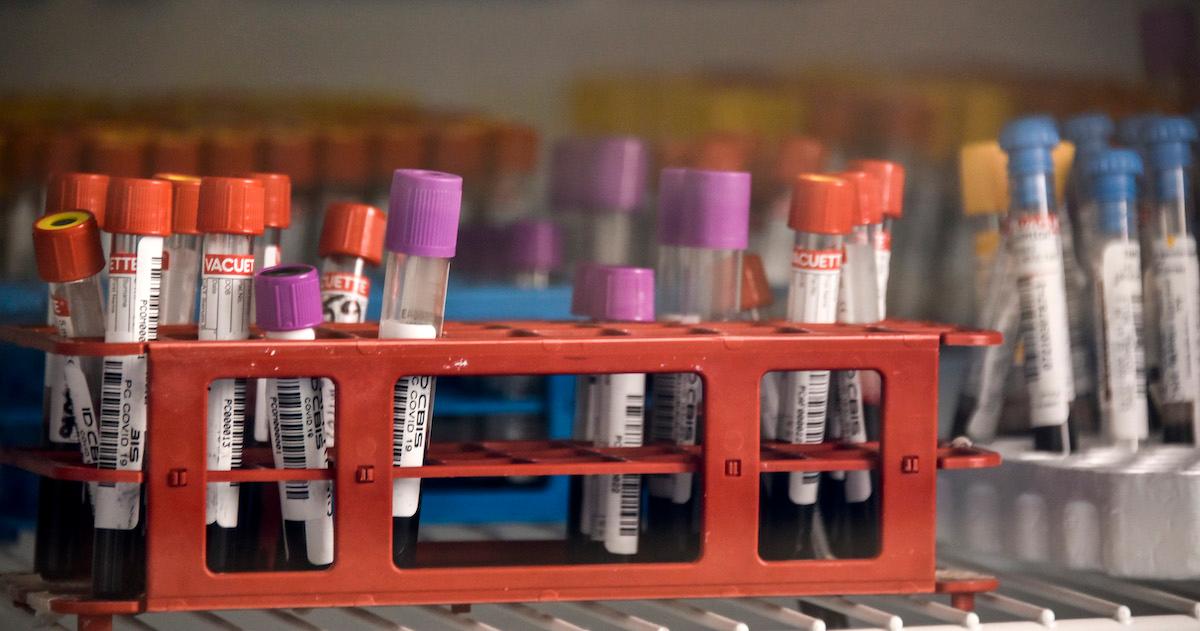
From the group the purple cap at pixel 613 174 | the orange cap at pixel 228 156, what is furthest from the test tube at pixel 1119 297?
the orange cap at pixel 228 156

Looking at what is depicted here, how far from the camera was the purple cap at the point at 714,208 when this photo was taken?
705mm

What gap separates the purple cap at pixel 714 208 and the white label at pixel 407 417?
161mm

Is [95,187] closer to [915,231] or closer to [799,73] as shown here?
[915,231]

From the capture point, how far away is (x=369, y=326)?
68 centimetres

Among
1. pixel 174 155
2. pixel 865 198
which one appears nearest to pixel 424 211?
pixel 865 198

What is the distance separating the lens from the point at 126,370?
1.96 feet

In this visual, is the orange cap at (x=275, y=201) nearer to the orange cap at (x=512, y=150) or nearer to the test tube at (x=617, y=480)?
the test tube at (x=617, y=480)

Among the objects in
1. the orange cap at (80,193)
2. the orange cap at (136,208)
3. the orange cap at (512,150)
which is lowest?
the orange cap at (136,208)

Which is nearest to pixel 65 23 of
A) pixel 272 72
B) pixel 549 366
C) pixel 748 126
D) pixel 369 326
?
pixel 272 72

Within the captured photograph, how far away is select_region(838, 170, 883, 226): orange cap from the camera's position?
2.35ft

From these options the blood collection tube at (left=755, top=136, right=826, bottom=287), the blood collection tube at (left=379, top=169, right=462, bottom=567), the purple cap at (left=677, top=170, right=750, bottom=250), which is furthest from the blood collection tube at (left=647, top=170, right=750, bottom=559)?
the blood collection tube at (left=755, top=136, right=826, bottom=287)

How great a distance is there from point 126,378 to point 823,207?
0.34 metres

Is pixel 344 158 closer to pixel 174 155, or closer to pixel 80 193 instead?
pixel 174 155

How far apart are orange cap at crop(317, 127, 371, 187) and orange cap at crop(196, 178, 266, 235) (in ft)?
1.46
